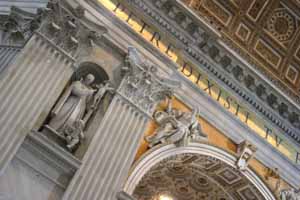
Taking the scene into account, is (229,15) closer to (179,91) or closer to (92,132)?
(179,91)

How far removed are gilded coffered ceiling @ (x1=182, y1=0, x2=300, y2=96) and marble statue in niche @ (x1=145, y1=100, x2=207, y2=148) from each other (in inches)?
117

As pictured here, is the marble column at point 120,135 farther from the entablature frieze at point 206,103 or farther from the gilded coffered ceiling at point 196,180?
the gilded coffered ceiling at point 196,180

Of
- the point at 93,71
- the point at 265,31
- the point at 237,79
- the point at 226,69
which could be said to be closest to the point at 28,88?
the point at 93,71

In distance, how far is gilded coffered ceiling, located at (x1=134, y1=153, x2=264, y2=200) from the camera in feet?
30.1

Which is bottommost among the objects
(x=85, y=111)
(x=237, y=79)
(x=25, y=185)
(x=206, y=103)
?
(x=25, y=185)

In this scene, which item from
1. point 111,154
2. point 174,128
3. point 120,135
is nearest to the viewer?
point 111,154

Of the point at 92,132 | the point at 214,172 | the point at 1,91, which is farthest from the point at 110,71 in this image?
the point at 214,172

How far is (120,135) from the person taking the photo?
763 cm

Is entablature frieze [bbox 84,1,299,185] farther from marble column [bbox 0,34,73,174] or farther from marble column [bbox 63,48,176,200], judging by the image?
marble column [bbox 0,34,73,174]

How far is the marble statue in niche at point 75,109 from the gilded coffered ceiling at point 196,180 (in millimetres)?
1642

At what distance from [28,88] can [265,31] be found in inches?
271

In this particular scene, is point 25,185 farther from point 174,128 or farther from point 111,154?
point 174,128

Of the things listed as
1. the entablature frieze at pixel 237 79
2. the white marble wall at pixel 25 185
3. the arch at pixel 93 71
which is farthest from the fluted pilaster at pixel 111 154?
the entablature frieze at pixel 237 79

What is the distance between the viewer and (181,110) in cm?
898
